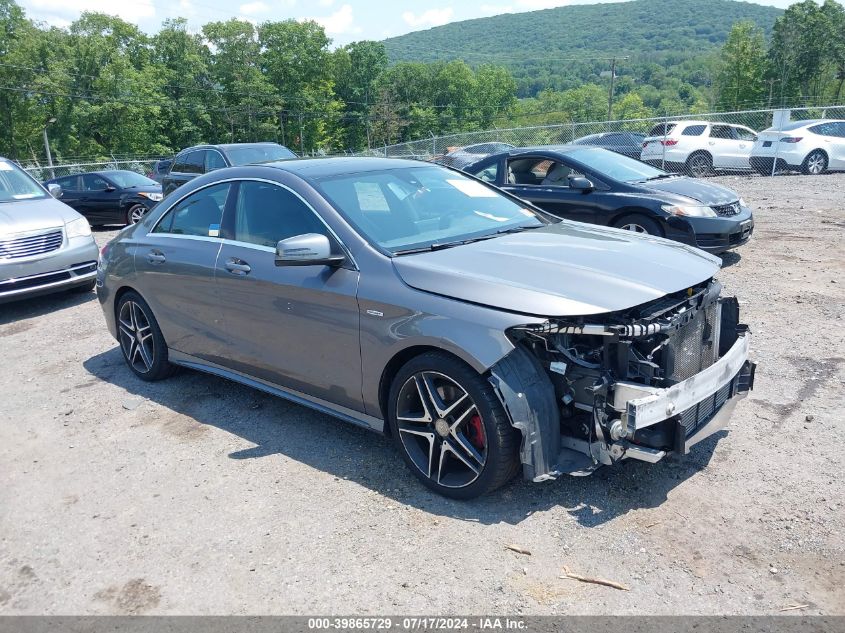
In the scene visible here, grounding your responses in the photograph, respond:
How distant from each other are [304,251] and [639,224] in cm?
582

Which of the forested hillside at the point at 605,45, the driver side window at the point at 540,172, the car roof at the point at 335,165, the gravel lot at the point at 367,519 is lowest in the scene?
the gravel lot at the point at 367,519

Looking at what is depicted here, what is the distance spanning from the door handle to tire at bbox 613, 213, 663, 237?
5373 mm

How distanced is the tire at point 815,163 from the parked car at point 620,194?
11736 millimetres

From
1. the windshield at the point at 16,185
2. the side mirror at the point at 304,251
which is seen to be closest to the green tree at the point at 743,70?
the windshield at the point at 16,185

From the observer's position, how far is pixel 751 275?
823 cm

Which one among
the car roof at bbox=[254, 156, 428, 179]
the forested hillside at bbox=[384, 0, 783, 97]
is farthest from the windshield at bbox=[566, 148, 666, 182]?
the forested hillside at bbox=[384, 0, 783, 97]

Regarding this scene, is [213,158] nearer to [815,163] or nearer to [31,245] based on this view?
[31,245]

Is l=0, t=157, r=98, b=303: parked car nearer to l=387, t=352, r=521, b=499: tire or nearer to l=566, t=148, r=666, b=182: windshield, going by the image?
l=387, t=352, r=521, b=499: tire

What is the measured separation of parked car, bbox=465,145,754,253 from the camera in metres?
8.45

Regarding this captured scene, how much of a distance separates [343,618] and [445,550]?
0.61m

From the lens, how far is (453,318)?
3.47m

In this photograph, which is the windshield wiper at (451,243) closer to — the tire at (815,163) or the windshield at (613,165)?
the windshield at (613,165)

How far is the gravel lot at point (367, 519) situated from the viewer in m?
3.01

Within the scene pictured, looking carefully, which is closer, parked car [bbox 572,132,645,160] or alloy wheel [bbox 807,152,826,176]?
alloy wheel [bbox 807,152,826,176]
